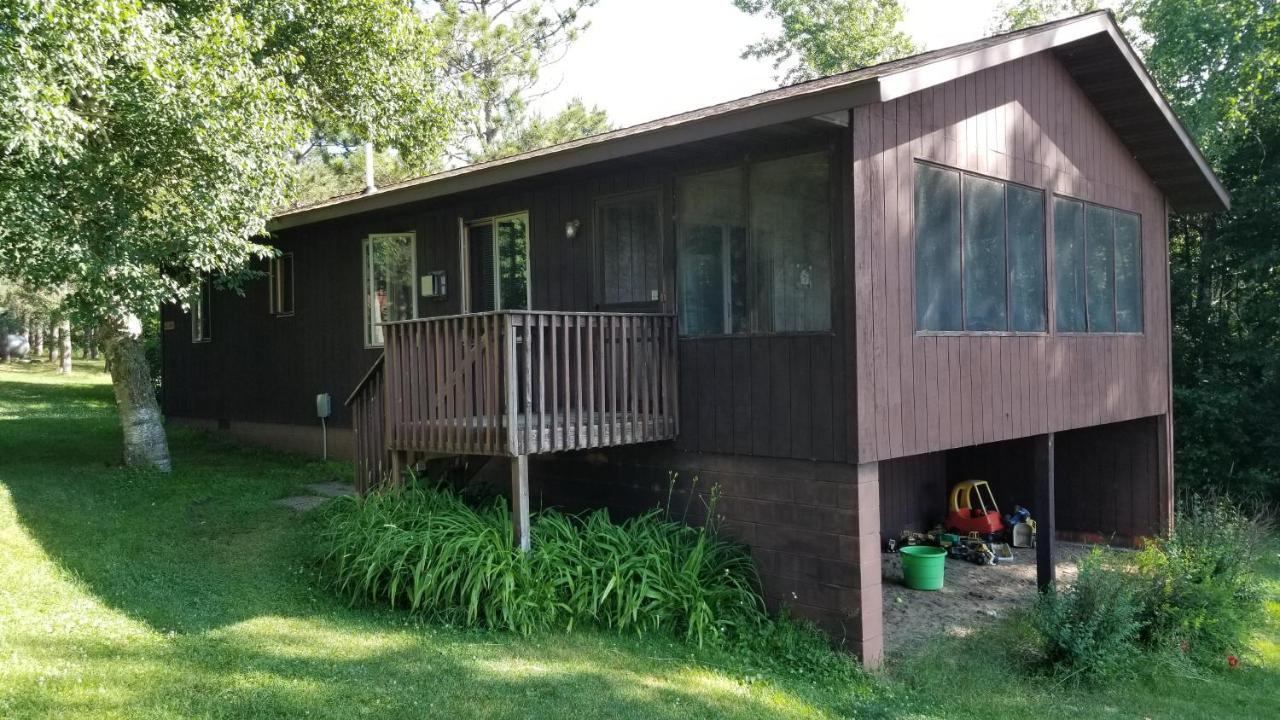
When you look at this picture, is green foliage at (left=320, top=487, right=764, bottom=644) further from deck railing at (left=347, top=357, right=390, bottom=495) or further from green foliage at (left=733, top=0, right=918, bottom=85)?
green foliage at (left=733, top=0, right=918, bottom=85)

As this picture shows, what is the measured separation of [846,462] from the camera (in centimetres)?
641

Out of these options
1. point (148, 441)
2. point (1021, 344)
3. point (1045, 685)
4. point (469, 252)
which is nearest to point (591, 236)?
point (469, 252)

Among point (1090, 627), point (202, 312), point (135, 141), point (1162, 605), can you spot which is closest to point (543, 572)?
point (1090, 627)

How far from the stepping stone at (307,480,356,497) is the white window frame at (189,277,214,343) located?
501 centimetres

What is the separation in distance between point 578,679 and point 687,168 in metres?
4.08

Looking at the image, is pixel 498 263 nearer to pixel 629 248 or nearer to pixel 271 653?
pixel 629 248

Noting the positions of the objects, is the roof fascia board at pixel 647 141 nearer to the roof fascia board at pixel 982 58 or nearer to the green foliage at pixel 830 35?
the roof fascia board at pixel 982 58

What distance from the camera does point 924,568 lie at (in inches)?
351

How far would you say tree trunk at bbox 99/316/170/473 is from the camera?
1064 centimetres

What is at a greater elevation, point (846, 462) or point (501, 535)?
point (846, 462)

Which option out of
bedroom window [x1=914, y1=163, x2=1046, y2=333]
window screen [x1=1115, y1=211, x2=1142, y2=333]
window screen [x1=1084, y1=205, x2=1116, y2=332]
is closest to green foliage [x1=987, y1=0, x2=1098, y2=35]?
window screen [x1=1115, y1=211, x2=1142, y2=333]

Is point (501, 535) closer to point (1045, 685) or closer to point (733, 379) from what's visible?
point (733, 379)

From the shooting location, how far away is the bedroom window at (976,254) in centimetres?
716

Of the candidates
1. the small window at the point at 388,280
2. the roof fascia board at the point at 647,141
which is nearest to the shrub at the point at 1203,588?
the roof fascia board at the point at 647,141
